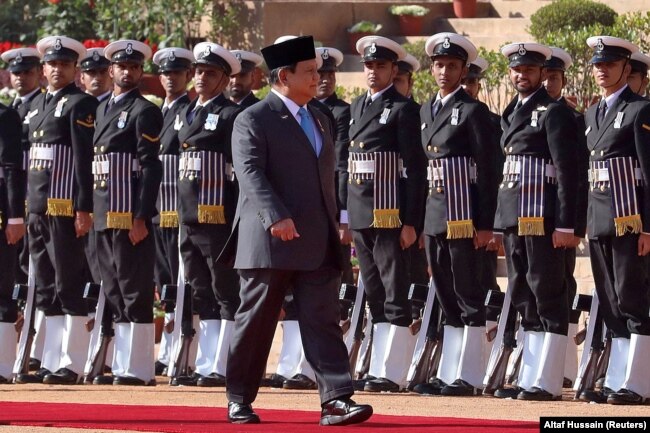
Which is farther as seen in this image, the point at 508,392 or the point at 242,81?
the point at 242,81

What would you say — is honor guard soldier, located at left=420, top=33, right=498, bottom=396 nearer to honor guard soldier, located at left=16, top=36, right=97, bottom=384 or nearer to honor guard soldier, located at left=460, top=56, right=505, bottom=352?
honor guard soldier, located at left=460, top=56, right=505, bottom=352

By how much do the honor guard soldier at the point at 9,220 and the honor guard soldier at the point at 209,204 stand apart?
1.24 meters

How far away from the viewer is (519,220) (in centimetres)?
1252

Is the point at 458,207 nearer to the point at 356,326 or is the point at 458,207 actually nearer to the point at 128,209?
the point at 356,326

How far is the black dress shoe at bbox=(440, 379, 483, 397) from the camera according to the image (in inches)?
508

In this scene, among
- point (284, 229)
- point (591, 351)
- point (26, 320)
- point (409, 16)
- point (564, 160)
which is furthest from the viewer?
point (409, 16)

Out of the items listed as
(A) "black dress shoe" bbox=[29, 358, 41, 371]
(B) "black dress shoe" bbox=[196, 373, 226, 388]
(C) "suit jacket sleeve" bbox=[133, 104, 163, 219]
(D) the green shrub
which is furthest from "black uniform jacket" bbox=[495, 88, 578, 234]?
(D) the green shrub

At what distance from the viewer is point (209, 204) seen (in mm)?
13484

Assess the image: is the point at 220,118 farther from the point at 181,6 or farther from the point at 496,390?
the point at 181,6

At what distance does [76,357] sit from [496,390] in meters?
3.30

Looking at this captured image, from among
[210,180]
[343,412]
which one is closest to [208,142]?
[210,180]

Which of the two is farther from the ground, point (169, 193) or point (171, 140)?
point (171, 140)

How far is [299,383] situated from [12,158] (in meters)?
2.71

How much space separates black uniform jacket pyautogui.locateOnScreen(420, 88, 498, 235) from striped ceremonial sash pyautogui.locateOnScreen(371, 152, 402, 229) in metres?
0.29
